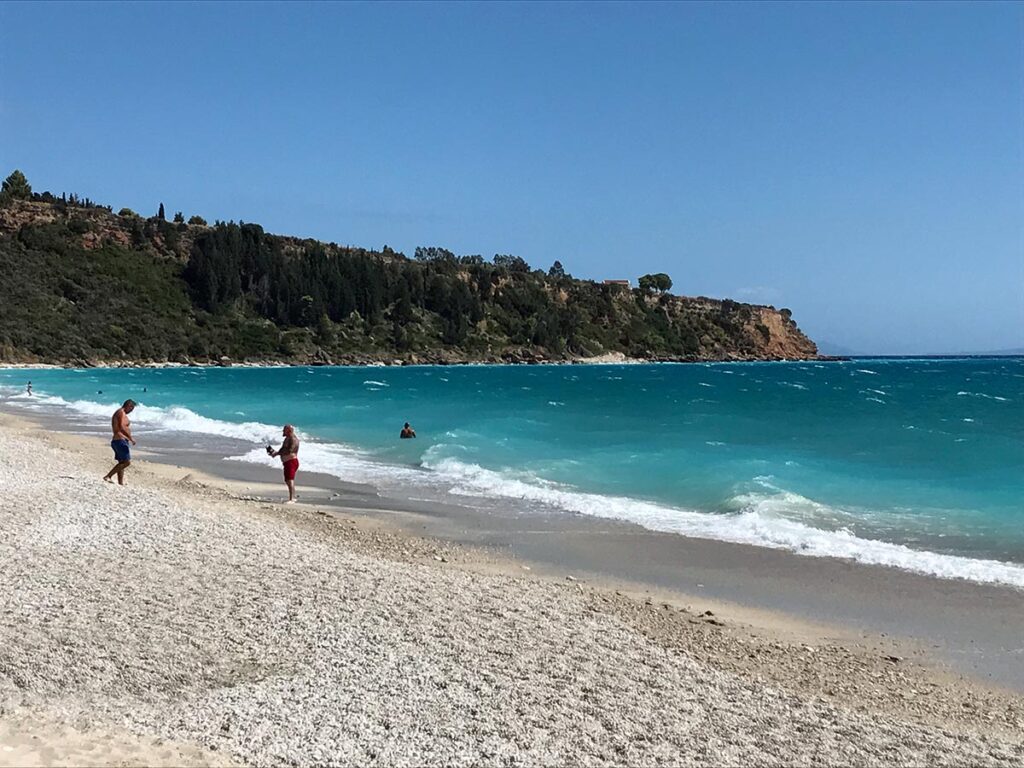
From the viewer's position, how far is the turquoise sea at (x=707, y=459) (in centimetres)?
1472

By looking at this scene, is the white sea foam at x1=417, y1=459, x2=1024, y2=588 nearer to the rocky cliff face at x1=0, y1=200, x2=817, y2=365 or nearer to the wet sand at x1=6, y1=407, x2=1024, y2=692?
the wet sand at x1=6, y1=407, x2=1024, y2=692

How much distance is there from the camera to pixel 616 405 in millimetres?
48438

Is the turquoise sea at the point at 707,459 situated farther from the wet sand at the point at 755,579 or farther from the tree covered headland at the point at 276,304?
the tree covered headland at the point at 276,304

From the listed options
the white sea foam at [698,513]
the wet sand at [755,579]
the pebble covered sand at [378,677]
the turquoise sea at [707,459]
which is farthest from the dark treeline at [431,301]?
the pebble covered sand at [378,677]

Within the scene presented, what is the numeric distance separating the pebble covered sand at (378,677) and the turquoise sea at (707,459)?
6091 millimetres

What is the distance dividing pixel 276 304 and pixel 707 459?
4764 inches

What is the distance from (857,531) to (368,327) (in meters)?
130

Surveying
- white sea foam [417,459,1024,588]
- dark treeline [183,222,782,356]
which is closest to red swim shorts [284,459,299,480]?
white sea foam [417,459,1024,588]

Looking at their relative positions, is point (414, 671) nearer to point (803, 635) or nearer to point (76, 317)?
point (803, 635)

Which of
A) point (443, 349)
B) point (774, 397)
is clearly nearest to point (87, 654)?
point (774, 397)

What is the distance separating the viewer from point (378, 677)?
685 cm

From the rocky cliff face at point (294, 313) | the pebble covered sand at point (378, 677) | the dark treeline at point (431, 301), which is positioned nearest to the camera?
the pebble covered sand at point (378, 677)

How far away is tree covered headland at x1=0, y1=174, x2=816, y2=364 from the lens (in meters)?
110

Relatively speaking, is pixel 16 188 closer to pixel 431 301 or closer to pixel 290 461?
pixel 431 301
